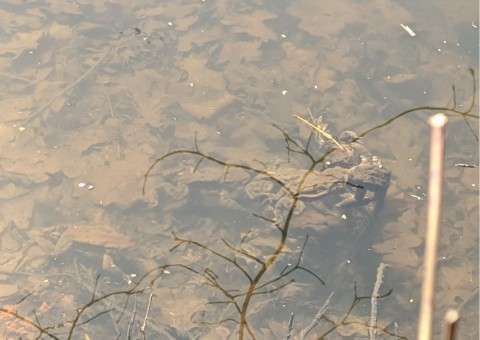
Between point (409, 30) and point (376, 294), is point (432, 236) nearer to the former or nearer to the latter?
point (376, 294)

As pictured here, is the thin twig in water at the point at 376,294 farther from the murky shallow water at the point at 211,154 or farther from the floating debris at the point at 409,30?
the floating debris at the point at 409,30

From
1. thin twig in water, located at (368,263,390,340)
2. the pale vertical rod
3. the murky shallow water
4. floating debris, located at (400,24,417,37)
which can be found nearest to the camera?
the pale vertical rod

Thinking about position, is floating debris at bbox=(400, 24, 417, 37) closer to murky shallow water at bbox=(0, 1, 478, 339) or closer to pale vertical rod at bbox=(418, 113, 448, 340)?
murky shallow water at bbox=(0, 1, 478, 339)

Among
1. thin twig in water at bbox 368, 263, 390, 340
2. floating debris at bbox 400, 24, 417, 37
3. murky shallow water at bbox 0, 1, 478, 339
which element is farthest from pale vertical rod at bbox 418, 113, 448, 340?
floating debris at bbox 400, 24, 417, 37

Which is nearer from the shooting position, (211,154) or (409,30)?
(211,154)

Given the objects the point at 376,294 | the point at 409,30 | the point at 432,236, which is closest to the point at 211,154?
the point at 376,294

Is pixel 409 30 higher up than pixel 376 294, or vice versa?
pixel 409 30

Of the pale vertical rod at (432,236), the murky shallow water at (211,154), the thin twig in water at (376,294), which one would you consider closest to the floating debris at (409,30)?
the murky shallow water at (211,154)

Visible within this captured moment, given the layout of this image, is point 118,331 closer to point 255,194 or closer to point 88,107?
point 255,194
